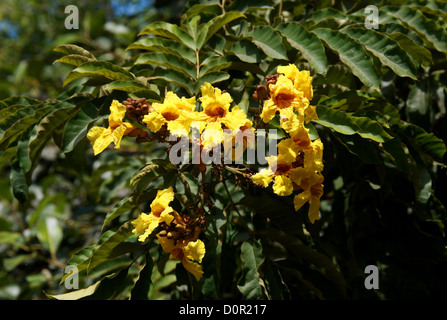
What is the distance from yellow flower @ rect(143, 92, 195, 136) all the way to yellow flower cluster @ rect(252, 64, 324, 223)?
22cm

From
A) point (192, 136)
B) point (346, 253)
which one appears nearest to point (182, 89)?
point (192, 136)

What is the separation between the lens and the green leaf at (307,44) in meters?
1.41

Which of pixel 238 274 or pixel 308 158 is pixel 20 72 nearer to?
pixel 238 274

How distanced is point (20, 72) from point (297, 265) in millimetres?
3482

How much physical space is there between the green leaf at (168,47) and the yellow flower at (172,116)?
14.9 inches

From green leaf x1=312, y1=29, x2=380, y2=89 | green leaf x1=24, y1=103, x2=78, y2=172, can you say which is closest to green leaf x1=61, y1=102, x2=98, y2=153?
green leaf x1=24, y1=103, x2=78, y2=172

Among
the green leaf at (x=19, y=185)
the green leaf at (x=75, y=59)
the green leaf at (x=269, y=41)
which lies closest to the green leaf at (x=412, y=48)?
the green leaf at (x=269, y=41)

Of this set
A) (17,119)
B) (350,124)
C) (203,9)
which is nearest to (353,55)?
(350,124)

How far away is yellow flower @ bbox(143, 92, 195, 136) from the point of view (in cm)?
120

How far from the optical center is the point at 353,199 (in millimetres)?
1818

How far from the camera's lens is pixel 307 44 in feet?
4.83

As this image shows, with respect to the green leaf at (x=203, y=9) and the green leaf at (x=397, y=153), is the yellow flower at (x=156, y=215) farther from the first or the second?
the green leaf at (x=203, y=9)

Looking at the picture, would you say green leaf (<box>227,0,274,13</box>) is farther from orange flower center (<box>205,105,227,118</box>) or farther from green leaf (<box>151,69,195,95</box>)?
orange flower center (<box>205,105,227,118</box>)

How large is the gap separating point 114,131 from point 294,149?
522mm
